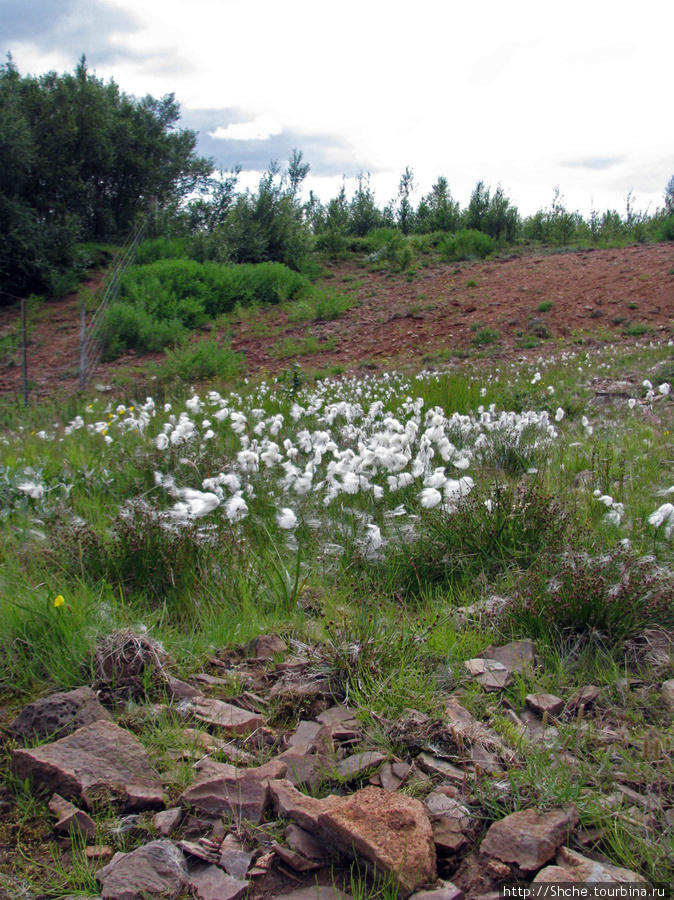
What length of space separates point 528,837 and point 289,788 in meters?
0.64

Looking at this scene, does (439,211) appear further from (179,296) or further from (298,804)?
(298,804)

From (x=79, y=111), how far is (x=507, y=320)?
2098 cm

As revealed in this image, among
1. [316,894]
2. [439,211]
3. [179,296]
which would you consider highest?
[439,211]

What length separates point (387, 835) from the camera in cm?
146

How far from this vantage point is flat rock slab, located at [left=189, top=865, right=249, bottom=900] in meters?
1.41

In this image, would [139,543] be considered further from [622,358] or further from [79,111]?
[79,111]

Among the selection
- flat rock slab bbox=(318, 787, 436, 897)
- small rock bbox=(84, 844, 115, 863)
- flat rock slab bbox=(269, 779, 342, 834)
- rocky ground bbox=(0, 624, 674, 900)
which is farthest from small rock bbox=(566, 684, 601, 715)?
small rock bbox=(84, 844, 115, 863)

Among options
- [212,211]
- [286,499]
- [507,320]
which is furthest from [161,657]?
[212,211]

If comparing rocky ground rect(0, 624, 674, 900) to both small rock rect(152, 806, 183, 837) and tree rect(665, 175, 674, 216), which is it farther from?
tree rect(665, 175, 674, 216)

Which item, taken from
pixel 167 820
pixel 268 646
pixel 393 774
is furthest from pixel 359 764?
pixel 268 646

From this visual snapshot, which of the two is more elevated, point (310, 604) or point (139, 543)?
point (139, 543)

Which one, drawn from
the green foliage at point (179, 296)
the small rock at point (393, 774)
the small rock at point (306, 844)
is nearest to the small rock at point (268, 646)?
the small rock at point (393, 774)

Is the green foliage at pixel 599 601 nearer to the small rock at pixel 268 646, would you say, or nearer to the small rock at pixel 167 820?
the small rock at pixel 268 646

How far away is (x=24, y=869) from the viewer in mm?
1479
